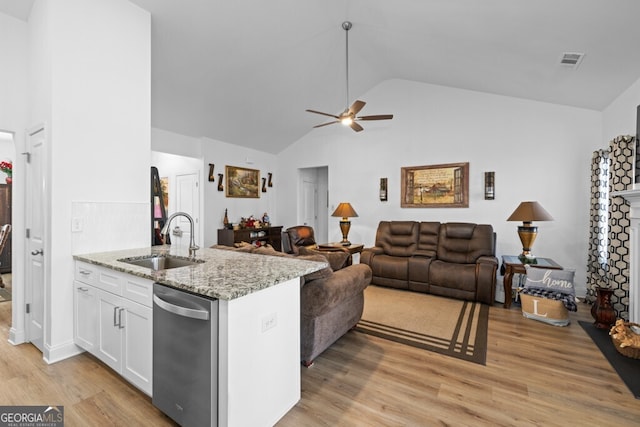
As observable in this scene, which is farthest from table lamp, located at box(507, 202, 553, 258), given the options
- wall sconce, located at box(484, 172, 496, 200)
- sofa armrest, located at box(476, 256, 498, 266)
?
wall sconce, located at box(484, 172, 496, 200)

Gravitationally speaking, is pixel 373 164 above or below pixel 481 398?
above

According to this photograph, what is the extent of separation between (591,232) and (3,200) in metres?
9.56

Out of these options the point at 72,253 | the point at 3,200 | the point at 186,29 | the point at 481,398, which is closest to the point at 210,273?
the point at 72,253

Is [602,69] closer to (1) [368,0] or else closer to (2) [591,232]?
(2) [591,232]

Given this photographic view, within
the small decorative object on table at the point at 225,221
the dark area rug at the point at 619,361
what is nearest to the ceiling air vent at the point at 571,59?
the dark area rug at the point at 619,361

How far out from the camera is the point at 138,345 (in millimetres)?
1868

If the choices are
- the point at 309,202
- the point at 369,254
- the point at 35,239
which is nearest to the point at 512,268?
the point at 369,254

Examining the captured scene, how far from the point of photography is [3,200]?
5336mm

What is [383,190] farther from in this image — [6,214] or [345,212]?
[6,214]

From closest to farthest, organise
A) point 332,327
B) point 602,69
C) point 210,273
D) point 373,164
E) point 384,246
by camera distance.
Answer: point 210,273 → point 332,327 → point 602,69 → point 384,246 → point 373,164

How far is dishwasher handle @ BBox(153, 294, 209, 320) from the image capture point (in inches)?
56.6

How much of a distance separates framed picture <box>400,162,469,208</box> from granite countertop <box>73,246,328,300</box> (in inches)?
153

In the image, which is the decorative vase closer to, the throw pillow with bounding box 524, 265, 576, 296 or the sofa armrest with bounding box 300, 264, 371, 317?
the throw pillow with bounding box 524, 265, 576, 296

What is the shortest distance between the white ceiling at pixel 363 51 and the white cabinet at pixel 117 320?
263 centimetres
